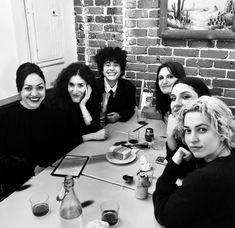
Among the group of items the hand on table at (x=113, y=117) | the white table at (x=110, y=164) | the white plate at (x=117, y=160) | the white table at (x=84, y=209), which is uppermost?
the white table at (x=84, y=209)

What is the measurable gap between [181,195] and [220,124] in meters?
0.33

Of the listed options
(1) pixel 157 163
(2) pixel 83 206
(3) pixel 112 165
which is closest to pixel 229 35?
(1) pixel 157 163

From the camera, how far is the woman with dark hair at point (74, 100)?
215 centimetres

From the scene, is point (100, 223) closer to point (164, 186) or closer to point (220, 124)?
point (164, 186)

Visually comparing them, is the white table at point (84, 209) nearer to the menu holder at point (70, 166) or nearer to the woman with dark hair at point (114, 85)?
the menu holder at point (70, 166)

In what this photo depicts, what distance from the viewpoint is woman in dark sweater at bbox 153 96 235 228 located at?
3.03 ft

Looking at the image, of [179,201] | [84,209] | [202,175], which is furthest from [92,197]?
[202,175]

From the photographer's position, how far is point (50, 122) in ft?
6.47

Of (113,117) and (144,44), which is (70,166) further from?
(144,44)

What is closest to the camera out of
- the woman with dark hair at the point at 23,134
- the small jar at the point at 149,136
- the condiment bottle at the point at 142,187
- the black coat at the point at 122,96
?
the condiment bottle at the point at 142,187

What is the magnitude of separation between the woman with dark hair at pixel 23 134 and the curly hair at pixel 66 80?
12.6 inches

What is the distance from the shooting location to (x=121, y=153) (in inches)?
64.5

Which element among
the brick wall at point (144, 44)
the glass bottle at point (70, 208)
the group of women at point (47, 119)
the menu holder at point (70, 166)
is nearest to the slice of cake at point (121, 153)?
the menu holder at point (70, 166)

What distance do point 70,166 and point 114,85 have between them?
1.26m
